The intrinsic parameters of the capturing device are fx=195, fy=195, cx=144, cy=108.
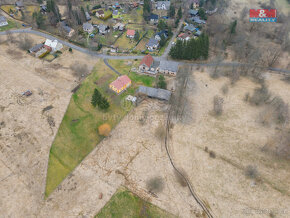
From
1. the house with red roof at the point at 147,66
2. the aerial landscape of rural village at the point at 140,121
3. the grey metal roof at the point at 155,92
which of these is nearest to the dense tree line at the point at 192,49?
the aerial landscape of rural village at the point at 140,121

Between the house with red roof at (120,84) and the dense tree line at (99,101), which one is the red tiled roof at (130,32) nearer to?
the house with red roof at (120,84)

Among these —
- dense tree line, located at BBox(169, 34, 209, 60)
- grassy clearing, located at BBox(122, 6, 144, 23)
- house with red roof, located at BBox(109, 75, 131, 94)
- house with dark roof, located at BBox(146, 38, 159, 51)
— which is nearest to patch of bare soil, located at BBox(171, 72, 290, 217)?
dense tree line, located at BBox(169, 34, 209, 60)

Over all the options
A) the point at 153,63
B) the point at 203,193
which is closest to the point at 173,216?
the point at 203,193

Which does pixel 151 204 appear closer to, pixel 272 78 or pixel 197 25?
pixel 272 78

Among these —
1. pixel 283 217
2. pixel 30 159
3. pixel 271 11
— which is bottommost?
pixel 30 159

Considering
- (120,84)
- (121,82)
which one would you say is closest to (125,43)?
(121,82)

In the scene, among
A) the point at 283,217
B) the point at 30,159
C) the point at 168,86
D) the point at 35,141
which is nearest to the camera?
the point at 283,217

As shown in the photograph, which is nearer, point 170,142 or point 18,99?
point 170,142
